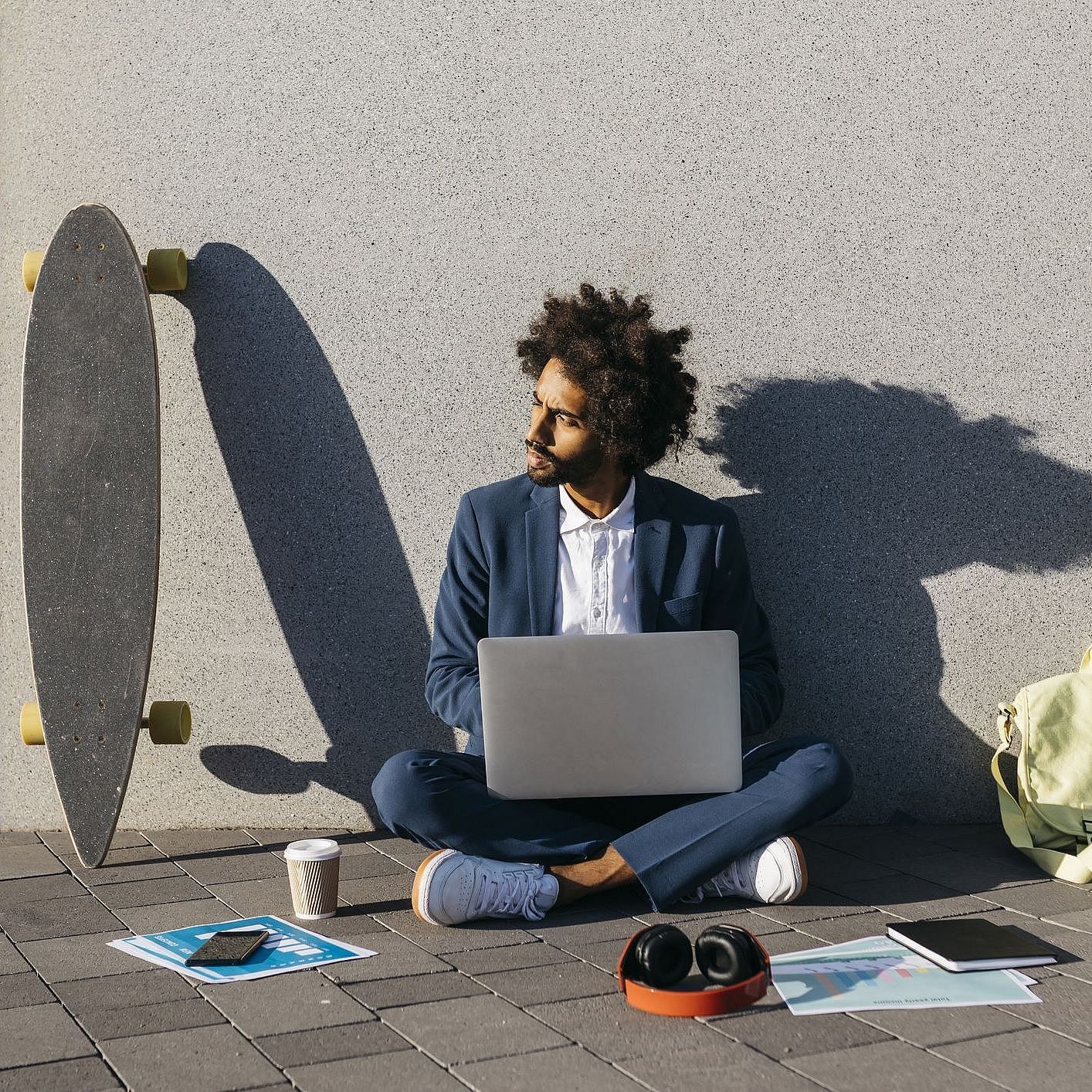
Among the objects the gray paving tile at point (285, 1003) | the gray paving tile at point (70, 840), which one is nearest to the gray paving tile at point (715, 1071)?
the gray paving tile at point (285, 1003)

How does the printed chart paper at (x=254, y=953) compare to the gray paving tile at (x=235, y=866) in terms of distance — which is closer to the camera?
the printed chart paper at (x=254, y=953)

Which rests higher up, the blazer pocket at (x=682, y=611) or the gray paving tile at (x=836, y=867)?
the blazer pocket at (x=682, y=611)

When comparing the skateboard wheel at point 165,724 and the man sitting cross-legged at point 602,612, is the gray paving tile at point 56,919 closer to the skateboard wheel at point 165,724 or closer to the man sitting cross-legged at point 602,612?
the skateboard wheel at point 165,724

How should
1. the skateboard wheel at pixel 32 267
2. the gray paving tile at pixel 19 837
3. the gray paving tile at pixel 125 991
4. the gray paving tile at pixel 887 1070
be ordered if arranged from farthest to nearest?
the gray paving tile at pixel 19 837 → the skateboard wheel at pixel 32 267 → the gray paving tile at pixel 125 991 → the gray paving tile at pixel 887 1070

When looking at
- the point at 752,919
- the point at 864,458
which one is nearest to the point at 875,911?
the point at 752,919

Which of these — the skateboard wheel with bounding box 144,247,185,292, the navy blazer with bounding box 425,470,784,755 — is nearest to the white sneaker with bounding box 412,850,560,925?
the navy blazer with bounding box 425,470,784,755

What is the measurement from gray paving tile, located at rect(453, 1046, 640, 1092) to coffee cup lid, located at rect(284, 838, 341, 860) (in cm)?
75

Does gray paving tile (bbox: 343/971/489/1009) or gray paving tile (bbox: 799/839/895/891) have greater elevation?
gray paving tile (bbox: 799/839/895/891)

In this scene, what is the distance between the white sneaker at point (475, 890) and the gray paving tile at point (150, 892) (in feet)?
1.73

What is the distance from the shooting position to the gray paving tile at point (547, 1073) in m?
1.71

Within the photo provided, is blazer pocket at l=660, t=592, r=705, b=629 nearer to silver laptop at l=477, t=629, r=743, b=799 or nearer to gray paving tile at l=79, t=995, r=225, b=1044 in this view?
silver laptop at l=477, t=629, r=743, b=799

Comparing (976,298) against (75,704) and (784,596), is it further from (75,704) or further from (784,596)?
(75,704)

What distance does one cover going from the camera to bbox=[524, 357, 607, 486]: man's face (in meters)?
2.84

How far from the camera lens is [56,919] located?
2.53 metres
